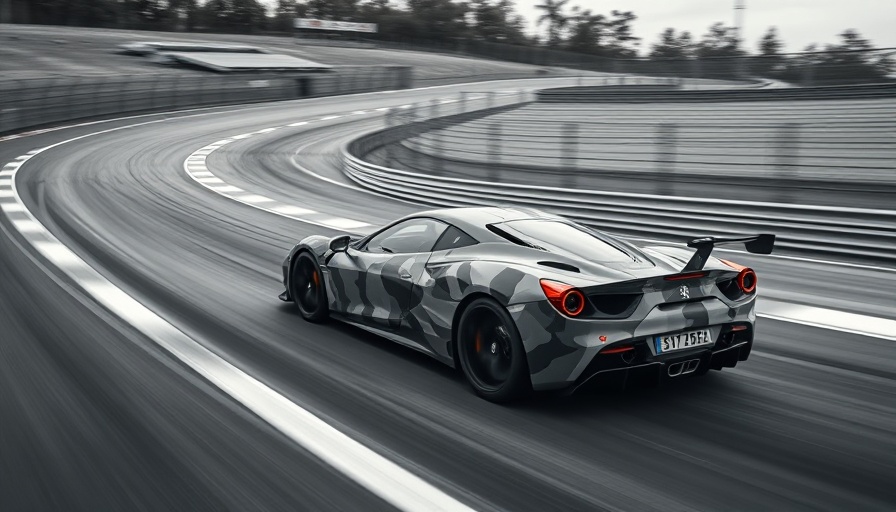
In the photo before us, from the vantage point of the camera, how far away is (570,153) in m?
13.6

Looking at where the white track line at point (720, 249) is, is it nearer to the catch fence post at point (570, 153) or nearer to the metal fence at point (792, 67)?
the catch fence post at point (570, 153)

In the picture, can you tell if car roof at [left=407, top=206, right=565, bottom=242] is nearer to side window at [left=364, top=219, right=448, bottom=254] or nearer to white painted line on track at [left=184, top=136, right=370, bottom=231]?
side window at [left=364, top=219, right=448, bottom=254]

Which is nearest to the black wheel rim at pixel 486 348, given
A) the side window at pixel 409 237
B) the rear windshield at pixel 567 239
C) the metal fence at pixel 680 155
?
the rear windshield at pixel 567 239

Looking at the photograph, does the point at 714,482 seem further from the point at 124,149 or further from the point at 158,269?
the point at 124,149

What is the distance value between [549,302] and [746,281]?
135cm

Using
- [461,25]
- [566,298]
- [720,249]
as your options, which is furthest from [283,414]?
[461,25]

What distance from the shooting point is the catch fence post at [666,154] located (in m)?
12.2

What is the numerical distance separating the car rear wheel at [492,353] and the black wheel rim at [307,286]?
6.40 ft

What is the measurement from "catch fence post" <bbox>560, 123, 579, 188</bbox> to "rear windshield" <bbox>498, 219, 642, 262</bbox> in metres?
8.10

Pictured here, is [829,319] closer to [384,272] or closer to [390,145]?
[384,272]

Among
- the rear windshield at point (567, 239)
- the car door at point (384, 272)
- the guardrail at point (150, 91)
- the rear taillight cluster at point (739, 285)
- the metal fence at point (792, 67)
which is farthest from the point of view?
the guardrail at point (150, 91)

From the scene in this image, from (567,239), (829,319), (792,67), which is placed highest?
(792,67)

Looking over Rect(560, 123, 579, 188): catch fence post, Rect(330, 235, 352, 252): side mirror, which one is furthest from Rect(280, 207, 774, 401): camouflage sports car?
Rect(560, 123, 579, 188): catch fence post

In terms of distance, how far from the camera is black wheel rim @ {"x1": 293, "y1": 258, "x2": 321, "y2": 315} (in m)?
6.77
